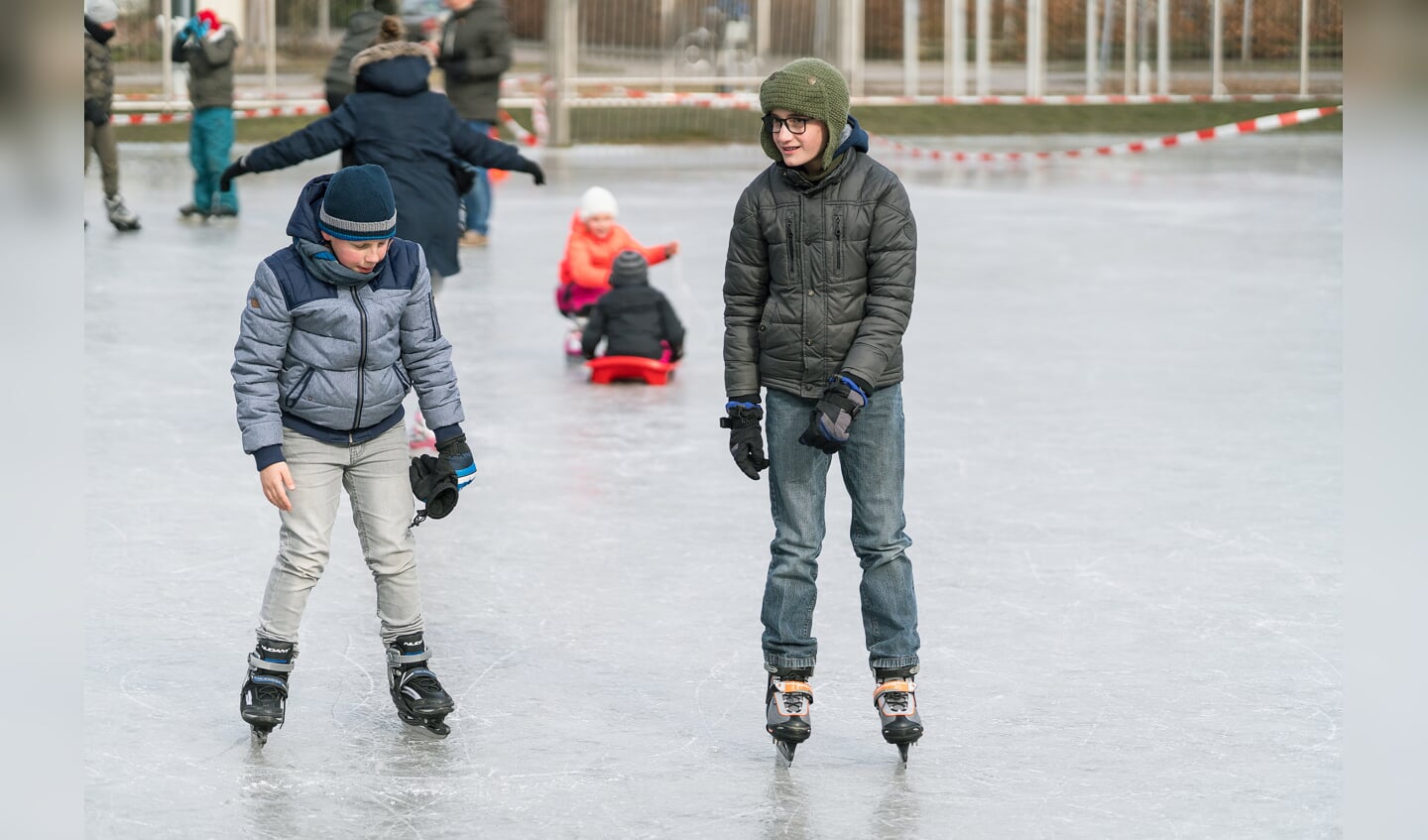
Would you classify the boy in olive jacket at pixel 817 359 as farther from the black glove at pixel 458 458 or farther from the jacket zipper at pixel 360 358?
the jacket zipper at pixel 360 358

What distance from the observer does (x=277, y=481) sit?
4844mm

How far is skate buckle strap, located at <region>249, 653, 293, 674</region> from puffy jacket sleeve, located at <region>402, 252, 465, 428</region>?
703mm

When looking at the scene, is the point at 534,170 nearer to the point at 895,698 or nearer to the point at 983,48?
the point at 895,698

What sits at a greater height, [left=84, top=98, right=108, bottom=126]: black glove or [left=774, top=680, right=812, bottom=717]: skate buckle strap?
[left=84, top=98, right=108, bottom=126]: black glove

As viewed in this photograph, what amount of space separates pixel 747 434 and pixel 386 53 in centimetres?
356

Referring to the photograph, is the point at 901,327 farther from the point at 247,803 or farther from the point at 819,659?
the point at 247,803

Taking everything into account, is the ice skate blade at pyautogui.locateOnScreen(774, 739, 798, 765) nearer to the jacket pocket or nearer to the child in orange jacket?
the jacket pocket

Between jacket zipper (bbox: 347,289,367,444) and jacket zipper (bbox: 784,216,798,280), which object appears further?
jacket zipper (bbox: 347,289,367,444)

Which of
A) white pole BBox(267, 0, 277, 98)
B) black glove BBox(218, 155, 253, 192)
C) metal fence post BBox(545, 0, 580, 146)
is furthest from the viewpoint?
white pole BBox(267, 0, 277, 98)

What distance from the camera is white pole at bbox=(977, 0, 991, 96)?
29.6 meters

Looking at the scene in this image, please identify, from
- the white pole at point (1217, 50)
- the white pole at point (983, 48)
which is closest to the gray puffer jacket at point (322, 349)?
the white pole at point (983, 48)

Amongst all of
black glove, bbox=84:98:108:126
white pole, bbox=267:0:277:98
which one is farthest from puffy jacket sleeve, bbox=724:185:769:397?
white pole, bbox=267:0:277:98
